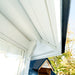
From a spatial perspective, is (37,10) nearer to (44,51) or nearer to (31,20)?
(31,20)

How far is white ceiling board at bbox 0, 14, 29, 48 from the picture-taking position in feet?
3.35

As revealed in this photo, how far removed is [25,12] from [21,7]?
8 centimetres

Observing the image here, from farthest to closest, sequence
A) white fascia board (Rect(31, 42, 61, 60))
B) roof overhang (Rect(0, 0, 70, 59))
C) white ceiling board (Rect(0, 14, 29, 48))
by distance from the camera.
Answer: white fascia board (Rect(31, 42, 61, 60)) → white ceiling board (Rect(0, 14, 29, 48)) → roof overhang (Rect(0, 0, 70, 59))

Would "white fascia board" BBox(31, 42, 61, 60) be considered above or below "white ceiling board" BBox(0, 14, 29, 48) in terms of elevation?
below

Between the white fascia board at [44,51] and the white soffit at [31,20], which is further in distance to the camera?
the white fascia board at [44,51]

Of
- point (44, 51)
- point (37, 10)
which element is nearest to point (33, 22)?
point (37, 10)

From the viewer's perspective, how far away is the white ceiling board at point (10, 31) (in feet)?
3.35

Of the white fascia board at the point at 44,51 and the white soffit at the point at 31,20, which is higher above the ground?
the white soffit at the point at 31,20

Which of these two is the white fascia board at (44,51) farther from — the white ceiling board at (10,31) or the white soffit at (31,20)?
the white ceiling board at (10,31)

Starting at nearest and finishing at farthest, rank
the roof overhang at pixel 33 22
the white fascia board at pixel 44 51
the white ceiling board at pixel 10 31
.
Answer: the roof overhang at pixel 33 22
the white ceiling board at pixel 10 31
the white fascia board at pixel 44 51

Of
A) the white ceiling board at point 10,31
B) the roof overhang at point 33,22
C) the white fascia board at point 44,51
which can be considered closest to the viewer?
the roof overhang at point 33,22

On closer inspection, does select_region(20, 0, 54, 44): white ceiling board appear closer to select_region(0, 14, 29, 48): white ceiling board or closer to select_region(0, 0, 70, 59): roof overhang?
select_region(0, 0, 70, 59): roof overhang

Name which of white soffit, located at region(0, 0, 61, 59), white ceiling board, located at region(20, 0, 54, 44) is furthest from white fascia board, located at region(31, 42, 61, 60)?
white ceiling board, located at region(20, 0, 54, 44)

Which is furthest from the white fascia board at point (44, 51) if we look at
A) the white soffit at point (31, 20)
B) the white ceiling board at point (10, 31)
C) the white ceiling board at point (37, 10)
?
the white ceiling board at point (37, 10)
